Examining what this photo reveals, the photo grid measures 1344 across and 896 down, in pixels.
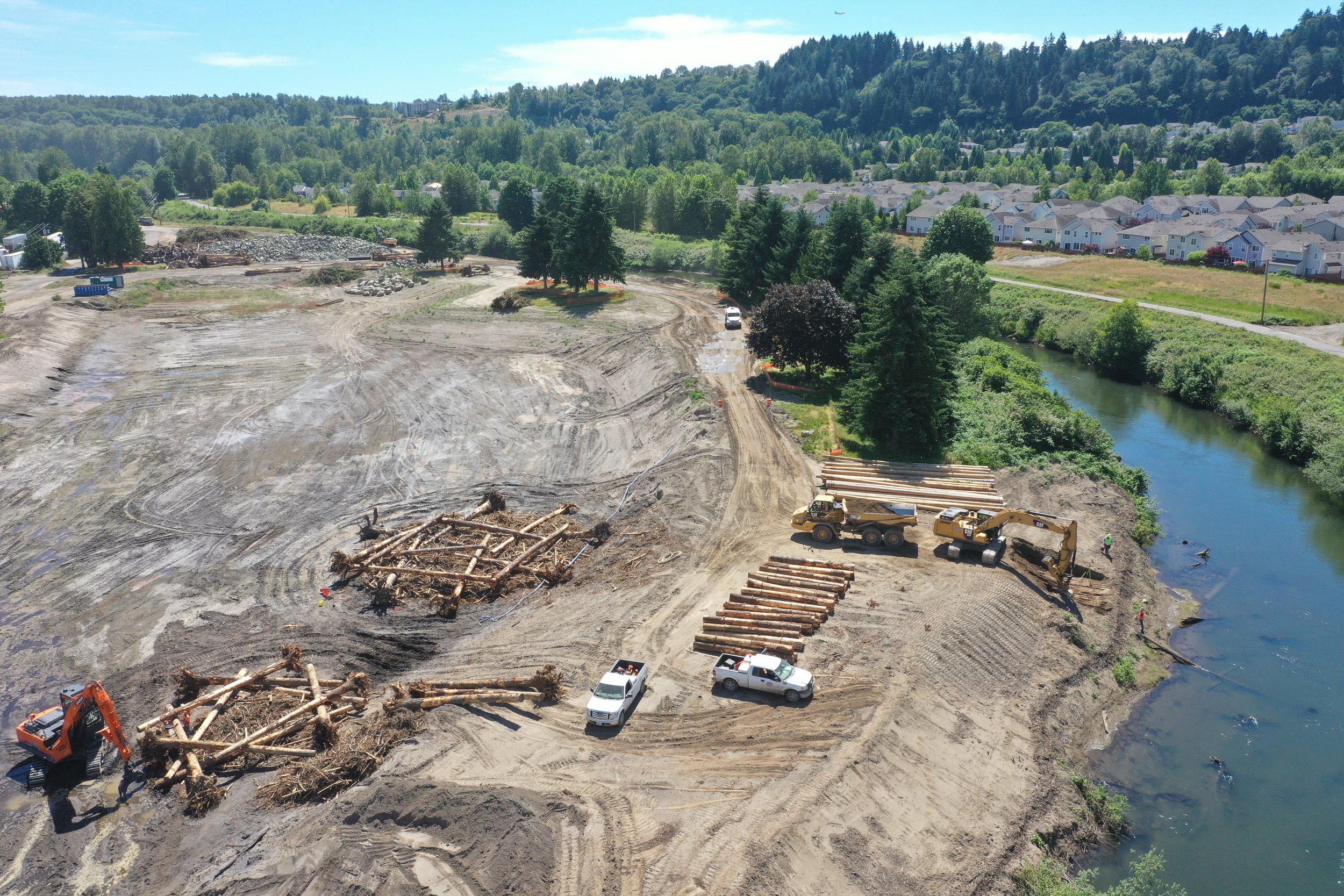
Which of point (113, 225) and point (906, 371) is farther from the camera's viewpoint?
point (113, 225)

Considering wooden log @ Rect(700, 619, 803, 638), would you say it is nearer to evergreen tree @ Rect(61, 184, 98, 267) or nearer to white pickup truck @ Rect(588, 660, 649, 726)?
white pickup truck @ Rect(588, 660, 649, 726)

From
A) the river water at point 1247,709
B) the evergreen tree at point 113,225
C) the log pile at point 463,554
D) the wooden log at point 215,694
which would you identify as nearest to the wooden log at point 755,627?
the log pile at point 463,554

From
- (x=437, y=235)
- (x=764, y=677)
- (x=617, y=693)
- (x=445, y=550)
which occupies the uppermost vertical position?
(x=437, y=235)

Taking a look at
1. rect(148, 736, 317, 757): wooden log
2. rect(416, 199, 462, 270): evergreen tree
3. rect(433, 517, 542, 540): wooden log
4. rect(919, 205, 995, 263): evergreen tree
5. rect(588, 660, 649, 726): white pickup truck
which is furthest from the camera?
rect(416, 199, 462, 270): evergreen tree

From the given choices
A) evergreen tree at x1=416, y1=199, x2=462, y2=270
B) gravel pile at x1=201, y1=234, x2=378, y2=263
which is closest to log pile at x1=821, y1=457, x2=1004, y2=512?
evergreen tree at x1=416, y1=199, x2=462, y2=270

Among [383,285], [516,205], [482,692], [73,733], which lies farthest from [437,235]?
[482,692]

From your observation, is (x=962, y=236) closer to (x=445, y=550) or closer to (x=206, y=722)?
(x=445, y=550)

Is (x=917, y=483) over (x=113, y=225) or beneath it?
beneath

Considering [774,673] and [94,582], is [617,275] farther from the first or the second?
[774,673]

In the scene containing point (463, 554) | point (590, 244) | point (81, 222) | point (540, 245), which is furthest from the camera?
point (81, 222)
